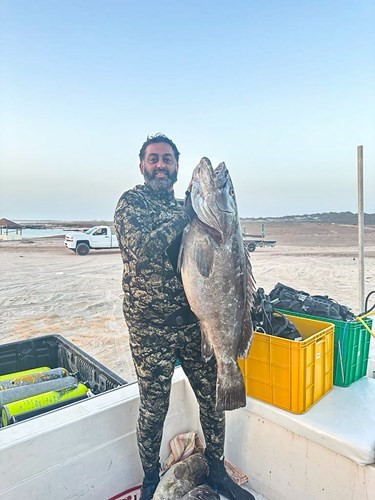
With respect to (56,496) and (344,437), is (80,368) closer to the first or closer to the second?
(56,496)

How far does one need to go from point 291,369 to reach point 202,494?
0.89 metres

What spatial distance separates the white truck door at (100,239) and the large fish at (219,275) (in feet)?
62.4

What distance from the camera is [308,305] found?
2.78 meters

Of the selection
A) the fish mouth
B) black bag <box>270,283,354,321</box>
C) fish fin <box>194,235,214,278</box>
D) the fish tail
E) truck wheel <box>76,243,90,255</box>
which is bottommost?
the fish tail

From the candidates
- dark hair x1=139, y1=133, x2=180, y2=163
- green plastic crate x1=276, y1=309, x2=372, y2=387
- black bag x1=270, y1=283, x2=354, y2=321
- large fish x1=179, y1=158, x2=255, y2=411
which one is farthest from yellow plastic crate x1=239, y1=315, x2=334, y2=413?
dark hair x1=139, y1=133, x2=180, y2=163

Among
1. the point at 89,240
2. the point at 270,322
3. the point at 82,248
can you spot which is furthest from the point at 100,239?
the point at 270,322

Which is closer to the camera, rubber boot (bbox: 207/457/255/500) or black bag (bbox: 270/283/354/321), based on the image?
rubber boot (bbox: 207/457/255/500)

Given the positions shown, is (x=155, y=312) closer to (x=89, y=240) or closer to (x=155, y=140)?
(x=155, y=140)

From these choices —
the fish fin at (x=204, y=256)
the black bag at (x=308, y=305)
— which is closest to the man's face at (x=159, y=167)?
the fish fin at (x=204, y=256)

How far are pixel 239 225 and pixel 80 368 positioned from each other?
6.71ft

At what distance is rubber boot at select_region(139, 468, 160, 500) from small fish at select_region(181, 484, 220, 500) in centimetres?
22

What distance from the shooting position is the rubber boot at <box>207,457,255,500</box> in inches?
89.3

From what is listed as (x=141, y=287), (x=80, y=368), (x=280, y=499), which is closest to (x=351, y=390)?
(x=280, y=499)

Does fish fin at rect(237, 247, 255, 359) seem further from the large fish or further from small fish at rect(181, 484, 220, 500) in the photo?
small fish at rect(181, 484, 220, 500)
